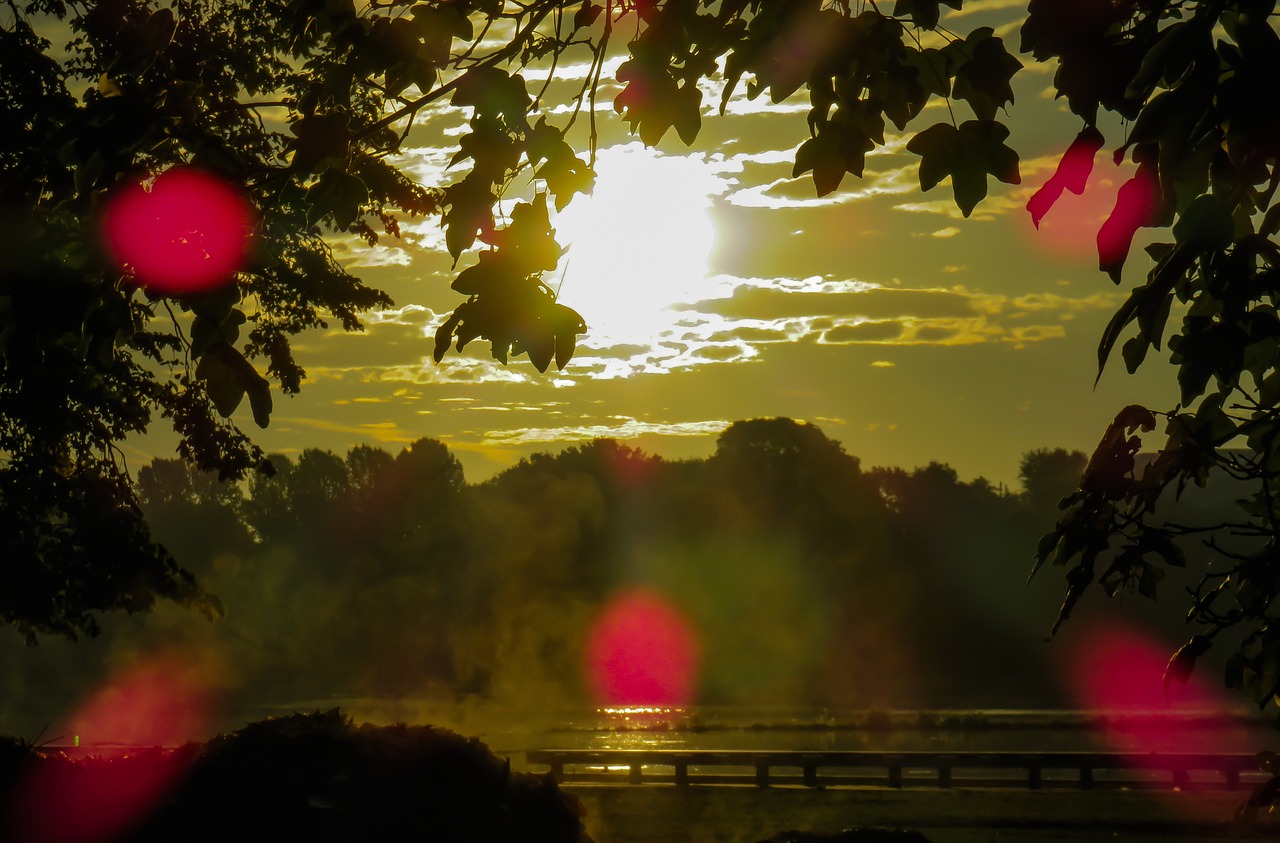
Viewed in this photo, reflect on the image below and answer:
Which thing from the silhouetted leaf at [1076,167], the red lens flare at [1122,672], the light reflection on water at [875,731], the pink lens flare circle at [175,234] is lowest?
the red lens flare at [1122,672]

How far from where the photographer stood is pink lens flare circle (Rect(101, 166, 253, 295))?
4.05 metres

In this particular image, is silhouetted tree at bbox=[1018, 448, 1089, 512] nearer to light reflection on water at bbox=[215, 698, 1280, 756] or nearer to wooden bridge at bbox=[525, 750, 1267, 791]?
light reflection on water at bbox=[215, 698, 1280, 756]

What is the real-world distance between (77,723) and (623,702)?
113 feet

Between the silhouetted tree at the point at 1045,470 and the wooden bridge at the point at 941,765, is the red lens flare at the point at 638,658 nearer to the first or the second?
the silhouetted tree at the point at 1045,470

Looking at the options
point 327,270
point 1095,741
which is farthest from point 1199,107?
point 1095,741

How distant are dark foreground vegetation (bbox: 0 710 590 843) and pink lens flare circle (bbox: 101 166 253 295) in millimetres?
4696

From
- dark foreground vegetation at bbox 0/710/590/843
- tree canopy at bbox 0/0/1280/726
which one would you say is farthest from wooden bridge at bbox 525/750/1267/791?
tree canopy at bbox 0/0/1280/726

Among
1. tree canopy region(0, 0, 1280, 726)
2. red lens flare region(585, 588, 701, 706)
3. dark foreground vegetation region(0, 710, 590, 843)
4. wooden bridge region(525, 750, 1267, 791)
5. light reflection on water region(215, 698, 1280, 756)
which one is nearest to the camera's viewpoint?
tree canopy region(0, 0, 1280, 726)

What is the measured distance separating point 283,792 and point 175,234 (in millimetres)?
4940

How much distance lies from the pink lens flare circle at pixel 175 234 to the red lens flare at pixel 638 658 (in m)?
83.5

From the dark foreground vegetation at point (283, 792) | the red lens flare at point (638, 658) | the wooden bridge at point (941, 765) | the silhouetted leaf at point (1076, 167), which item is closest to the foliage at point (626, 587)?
the red lens flare at point (638, 658)

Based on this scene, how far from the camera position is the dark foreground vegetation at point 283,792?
7.88 meters

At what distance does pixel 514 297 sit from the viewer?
13.4 ft

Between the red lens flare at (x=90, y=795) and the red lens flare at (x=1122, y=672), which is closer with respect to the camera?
the red lens flare at (x=90, y=795)
